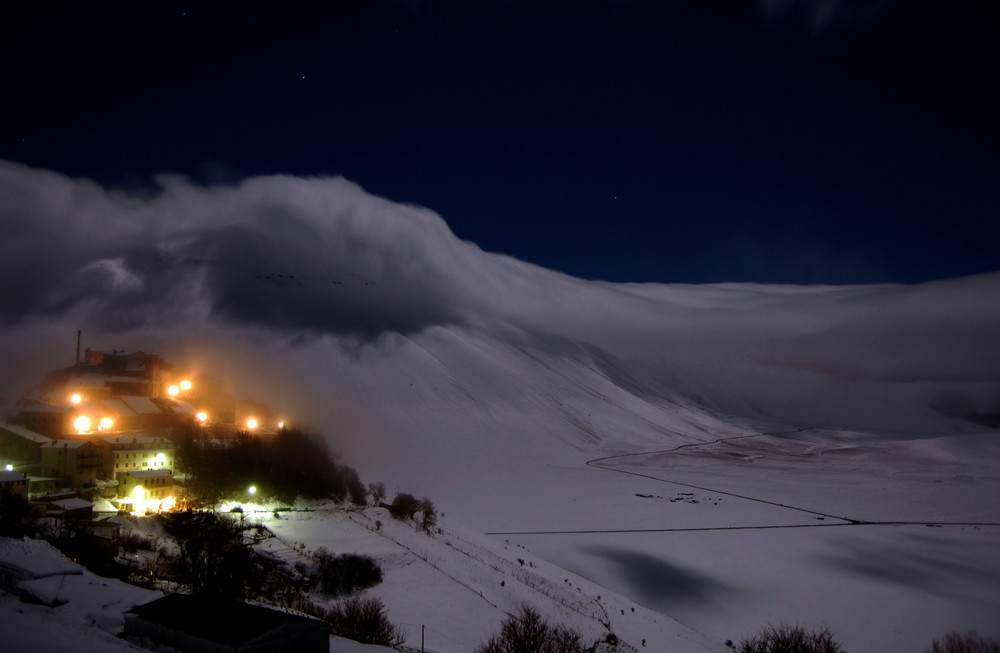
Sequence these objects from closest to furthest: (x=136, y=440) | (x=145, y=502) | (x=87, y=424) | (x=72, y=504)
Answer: (x=72, y=504)
(x=145, y=502)
(x=136, y=440)
(x=87, y=424)

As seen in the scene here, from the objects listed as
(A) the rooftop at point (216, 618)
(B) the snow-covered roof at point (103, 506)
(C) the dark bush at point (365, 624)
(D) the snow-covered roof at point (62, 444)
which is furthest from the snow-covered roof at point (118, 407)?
(A) the rooftop at point (216, 618)

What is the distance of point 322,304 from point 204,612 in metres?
140

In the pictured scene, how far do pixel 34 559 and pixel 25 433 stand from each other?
28090mm

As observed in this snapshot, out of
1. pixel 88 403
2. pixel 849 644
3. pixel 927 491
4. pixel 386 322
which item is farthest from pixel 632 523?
pixel 386 322

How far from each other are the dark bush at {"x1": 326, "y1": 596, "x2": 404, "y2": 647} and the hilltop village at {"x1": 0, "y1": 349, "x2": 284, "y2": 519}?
15.5 meters

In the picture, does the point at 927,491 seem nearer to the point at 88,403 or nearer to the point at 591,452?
the point at 591,452

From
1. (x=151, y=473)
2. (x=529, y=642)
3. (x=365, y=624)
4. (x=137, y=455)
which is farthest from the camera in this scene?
(x=137, y=455)

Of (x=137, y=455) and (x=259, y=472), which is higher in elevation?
(x=137, y=455)

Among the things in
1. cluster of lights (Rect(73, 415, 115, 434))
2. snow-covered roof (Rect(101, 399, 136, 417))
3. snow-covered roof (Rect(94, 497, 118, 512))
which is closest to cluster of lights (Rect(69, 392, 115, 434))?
cluster of lights (Rect(73, 415, 115, 434))

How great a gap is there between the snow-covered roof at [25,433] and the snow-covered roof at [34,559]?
74.8ft

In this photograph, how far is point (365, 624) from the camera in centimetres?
2062

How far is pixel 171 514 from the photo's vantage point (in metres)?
31.0

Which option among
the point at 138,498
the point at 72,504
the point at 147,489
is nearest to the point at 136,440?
the point at 147,489

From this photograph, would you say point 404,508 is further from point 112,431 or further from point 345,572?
point 112,431
